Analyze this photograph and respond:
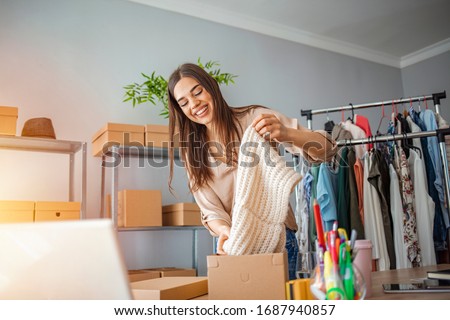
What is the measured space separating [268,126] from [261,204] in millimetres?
211

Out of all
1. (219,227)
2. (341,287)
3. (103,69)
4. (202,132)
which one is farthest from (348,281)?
(103,69)

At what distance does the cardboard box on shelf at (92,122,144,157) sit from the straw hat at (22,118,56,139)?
11.3 inches

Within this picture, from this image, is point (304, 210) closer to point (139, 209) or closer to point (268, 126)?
point (139, 209)

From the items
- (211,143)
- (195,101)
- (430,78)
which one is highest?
(430,78)

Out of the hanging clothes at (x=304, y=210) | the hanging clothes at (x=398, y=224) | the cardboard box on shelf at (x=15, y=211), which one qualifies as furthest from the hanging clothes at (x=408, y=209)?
the cardboard box on shelf at (x=15, y=211)

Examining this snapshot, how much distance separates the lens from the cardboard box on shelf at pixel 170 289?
86 centimetres

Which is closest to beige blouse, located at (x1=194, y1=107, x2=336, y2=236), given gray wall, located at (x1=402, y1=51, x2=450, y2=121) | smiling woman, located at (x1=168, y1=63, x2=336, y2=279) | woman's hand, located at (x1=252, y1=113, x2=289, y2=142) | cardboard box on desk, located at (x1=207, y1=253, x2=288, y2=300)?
smiling woman, located at (x1=168, y1=63, x2=336, y2=279)

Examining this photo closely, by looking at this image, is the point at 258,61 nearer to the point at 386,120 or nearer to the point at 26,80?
the point at 386,120

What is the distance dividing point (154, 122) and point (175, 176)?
0.42m

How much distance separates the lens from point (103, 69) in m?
2.98

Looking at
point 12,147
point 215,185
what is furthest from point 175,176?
point 215,185

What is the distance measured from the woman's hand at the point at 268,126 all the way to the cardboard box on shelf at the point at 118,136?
5.03ft

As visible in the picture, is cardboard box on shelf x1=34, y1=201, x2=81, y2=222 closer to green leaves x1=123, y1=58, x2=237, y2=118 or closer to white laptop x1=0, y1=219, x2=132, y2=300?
green leaves x1=123, y1=58, x2=237, y2=118

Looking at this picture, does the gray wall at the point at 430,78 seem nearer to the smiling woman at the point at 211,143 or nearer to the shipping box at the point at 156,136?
the shipping box at the point at 156,136
